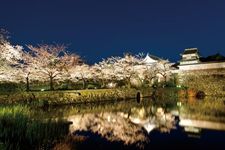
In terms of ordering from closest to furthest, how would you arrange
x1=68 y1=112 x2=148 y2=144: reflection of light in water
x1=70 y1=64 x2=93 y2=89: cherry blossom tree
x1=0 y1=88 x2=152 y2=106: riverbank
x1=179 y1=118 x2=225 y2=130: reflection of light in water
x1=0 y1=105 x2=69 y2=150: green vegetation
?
x1=0 y1=105 x2=69 y2=150: green vegetation, x1=68 y1=112 x2=148 y2=144: reflection of light in water, x1=179 y1=118 x2=225 y2=130: reflection of light in water, x1=0 y1=88 x2=152 y2=106: riverbank, x1=70 y1=64 x2=93 y2=89: cherry blossom tree

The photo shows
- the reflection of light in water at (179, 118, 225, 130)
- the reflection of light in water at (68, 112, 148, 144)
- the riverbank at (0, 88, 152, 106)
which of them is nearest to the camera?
the reflection of light in water at (68, 112, 148, 144)

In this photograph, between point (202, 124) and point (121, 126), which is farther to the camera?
point (202, 124)

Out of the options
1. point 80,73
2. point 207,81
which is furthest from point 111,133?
point 207,81

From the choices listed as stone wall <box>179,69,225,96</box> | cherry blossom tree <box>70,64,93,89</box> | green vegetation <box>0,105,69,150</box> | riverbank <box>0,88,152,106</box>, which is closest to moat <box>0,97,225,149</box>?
green vegetation <box>0,105,69,150</box>

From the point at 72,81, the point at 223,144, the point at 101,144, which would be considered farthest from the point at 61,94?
the point at 223,144

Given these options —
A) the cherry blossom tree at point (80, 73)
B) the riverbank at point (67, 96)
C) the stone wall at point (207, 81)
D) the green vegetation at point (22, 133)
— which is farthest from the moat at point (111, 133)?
the stone wall at point (207, 81)

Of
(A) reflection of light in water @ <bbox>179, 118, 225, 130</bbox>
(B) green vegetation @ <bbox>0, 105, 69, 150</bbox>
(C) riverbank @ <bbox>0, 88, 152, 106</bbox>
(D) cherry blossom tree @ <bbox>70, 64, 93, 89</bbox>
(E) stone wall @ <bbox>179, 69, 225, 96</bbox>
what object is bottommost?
(A) reflection of light in water @ <bbox>179, 118, 225, 130</bbox>

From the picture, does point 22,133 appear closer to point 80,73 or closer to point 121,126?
point 121,126

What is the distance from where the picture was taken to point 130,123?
18547 millimetres

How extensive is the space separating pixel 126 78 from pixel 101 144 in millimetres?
33880

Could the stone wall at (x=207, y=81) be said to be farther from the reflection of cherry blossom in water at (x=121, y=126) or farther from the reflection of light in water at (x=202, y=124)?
the reflection of light in water at (x=202, y=124)

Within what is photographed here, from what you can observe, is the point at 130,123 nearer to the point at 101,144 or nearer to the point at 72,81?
the point at 101,144

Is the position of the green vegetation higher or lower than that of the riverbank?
lower

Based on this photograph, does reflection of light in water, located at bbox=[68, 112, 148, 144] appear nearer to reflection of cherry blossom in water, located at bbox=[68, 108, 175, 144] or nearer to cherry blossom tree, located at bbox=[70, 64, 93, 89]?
reflection of cherry blossom in water, located at bbox=[68, 108, 175, 144]
